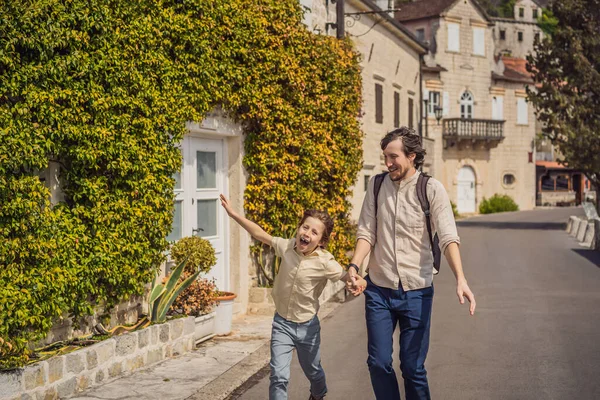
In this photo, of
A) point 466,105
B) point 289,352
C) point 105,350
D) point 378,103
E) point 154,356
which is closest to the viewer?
point 289,352

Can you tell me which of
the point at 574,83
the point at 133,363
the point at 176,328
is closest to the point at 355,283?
the point at 133,363

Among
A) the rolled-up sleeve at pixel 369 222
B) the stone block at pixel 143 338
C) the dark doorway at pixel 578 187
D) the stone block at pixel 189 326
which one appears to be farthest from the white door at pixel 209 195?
the dark doorway at pixel 578 187

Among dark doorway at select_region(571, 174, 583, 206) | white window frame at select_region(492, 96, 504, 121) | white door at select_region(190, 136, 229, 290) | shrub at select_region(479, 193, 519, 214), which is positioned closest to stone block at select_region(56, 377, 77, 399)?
white door at select_region(190, 136, 229, 290)

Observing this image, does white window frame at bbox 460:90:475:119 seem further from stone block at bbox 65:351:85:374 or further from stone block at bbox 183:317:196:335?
stone block at bbox 65:351:85:374

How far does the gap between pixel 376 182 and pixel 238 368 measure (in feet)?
9.55

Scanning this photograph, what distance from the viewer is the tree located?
104 ft

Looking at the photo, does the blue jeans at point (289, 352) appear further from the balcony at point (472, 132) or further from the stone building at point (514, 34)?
the stone building at point (514, 34)

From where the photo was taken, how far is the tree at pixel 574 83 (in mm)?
31797

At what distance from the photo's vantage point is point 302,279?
5.63 metres

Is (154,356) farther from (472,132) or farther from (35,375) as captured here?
(472,132)

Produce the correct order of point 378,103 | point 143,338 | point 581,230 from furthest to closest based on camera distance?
point 378,103 < point 581,230 < point 143,338

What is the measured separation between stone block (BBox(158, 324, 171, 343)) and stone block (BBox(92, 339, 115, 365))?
2.67 feet

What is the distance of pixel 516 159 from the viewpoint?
5553cm

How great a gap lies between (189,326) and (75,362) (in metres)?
1.98
